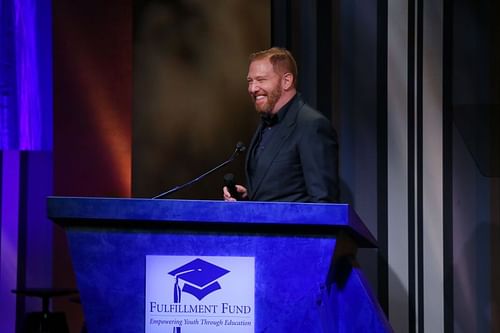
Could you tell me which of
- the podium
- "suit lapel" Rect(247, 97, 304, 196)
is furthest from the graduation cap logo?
"suit lapel" Rect(247, 97, 304, 196)

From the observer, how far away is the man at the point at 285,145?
305 centimetres

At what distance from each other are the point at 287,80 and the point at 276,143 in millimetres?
264

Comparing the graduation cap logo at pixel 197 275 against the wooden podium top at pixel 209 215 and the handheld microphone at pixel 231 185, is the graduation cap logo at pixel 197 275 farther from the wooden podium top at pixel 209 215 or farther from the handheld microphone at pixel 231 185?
the handheld microphone at pixel 231 185

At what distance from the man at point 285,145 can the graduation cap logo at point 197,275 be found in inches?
28.4

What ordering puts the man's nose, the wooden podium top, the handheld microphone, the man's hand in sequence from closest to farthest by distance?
the wooden podium top → the handheld microphone → the man's hand → the man's nose

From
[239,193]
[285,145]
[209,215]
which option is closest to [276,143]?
[285,145]

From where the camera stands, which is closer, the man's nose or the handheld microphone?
the handheld microphone

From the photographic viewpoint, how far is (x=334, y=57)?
4.34 m

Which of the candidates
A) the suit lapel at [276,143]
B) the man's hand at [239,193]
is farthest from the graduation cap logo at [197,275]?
the suit lapel at [276,143]

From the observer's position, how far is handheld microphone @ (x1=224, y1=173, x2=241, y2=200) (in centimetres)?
299

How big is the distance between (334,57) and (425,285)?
1.19 m

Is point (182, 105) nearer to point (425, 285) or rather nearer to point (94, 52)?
Result: point (94, 52)

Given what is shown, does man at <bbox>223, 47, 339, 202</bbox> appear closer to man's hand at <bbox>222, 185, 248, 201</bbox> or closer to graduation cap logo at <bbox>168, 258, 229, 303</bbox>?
man's hand at <bbox>222, 185, 248, 201</bbox>

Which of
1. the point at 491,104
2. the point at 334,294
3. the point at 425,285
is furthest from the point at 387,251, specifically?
the point at 334,294
